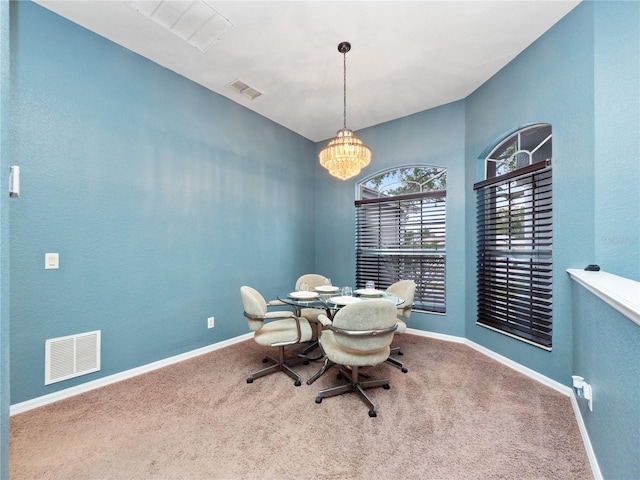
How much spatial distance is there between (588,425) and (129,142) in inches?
168

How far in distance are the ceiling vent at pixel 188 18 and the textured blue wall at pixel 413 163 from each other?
2.67m

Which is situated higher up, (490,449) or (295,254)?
(295,254)

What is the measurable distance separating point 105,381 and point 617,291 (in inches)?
146

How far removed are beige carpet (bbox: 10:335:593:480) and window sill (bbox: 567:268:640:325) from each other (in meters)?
1.06

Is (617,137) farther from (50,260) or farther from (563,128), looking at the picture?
(50,260)

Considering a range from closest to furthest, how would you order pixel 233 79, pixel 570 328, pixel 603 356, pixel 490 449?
pixel 603 356 < pixel 490 449 < pixel 570 328 < pixel 233 79

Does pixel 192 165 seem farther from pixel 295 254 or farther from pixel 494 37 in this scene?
pixel 494 37

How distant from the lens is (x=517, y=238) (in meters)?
2.91

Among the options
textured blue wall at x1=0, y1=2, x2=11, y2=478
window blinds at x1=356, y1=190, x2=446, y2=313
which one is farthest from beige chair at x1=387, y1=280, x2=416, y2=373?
textured blue wall at x1=0, y1=2, x2=11, y2=478

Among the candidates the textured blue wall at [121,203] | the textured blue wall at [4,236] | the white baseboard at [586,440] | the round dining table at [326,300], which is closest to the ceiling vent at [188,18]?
the textured blue wall at [121,203]

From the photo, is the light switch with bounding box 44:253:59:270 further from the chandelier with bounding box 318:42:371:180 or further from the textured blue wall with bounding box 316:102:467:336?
the textured blue wall with bounding box 316:102:467:336

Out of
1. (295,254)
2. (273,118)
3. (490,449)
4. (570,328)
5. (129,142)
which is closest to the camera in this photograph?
(490,449)

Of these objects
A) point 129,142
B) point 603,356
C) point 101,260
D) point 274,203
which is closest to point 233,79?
point 129,142

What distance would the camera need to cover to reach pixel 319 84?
3336 millimetres
